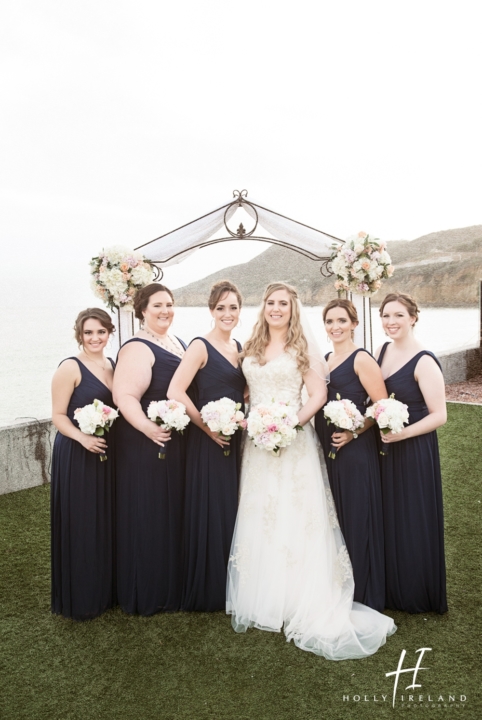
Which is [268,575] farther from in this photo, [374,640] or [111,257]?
[111,257]

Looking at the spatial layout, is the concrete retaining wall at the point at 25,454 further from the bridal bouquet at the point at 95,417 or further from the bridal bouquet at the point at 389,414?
the bridal bouquet at the point at 389,414

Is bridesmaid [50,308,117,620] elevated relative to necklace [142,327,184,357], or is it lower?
lower

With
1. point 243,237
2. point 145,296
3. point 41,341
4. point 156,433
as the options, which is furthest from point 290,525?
point 41,341

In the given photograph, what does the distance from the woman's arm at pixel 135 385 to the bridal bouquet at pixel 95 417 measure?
0.45 feet

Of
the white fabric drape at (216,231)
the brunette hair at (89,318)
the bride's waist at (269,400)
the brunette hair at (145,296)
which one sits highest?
the white fabric drape at (216,231)

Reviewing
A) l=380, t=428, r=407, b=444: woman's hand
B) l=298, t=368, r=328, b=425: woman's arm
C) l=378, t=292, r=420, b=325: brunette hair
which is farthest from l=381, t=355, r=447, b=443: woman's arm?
l=298, t=368, r=328, b=425: woman's arm

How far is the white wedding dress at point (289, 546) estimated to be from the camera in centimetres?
390

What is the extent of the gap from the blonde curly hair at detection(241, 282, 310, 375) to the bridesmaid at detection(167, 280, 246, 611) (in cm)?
22

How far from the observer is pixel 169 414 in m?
3.79

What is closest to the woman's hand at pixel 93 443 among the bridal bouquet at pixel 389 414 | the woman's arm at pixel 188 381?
the woman's arm at pixel 188 381

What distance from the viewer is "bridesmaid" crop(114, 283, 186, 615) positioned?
4.18m

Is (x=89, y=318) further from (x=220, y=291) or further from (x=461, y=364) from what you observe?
(x=461, y=364)

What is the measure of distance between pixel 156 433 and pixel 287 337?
47.0 inches

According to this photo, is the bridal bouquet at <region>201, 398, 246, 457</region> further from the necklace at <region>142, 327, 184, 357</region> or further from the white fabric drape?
the white fabric drape
